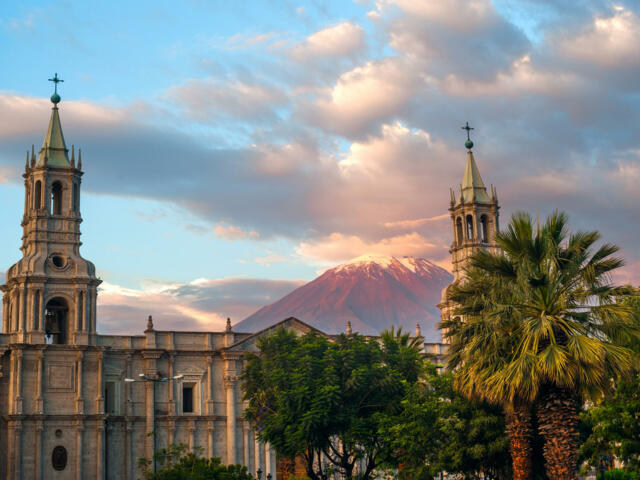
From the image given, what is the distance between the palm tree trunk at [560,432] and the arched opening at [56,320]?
45120 mm

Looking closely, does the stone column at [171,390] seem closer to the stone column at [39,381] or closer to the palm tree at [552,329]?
the stone column at [39,381]

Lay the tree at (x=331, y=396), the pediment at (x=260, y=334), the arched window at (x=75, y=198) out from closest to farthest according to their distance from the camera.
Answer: the tree at (x=331, y=396), the arched window at (x=75, y=198), the pediment at (x=260, y=334)

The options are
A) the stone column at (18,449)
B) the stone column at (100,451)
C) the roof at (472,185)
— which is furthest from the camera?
the roof at (472,185)

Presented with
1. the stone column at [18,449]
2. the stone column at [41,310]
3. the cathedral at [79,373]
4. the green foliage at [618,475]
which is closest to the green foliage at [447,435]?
the green foliage at [618,475]

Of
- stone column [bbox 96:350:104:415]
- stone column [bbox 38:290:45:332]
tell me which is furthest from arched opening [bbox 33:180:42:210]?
stone column [bbox 96:350:104:415]

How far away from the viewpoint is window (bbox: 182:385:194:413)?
A: 70.4 m

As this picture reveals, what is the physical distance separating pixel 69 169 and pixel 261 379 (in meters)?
25.2

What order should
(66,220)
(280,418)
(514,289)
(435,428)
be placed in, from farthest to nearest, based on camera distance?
(66,220)
(280,418)
(435,428)
(514,289)

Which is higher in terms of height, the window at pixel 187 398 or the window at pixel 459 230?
the window at pixel 459 230

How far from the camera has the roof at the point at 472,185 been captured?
8136 centimetres

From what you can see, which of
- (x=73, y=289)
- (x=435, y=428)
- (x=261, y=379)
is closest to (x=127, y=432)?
(x=73, y=289)

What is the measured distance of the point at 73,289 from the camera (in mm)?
67625

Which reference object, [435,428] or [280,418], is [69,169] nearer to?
[280,418]

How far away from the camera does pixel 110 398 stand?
6844 cm
